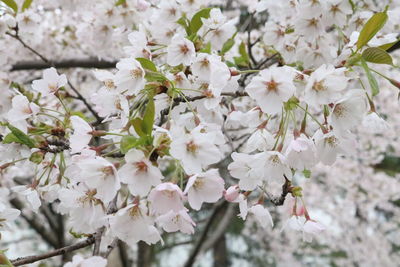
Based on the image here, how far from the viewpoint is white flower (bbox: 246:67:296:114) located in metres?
1.04

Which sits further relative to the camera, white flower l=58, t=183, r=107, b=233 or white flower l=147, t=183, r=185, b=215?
white flower l=58, t=183, r=107, b=233

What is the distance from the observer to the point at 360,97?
105 centimetres

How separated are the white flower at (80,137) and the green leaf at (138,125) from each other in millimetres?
193

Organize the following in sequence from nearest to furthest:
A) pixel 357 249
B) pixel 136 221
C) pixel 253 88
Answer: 1. pixel 136 221
2. pixel 253 88
3. pixel 357 249

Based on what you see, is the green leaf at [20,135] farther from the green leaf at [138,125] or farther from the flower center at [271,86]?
the flower center at [271,86]

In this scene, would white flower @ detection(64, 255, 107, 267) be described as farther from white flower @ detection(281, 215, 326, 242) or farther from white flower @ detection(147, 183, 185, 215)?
white flower @ detection(281, 215, 326, 242)

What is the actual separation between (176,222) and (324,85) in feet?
→ 1.70

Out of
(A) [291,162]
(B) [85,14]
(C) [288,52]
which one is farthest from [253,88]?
(B) [85,14]

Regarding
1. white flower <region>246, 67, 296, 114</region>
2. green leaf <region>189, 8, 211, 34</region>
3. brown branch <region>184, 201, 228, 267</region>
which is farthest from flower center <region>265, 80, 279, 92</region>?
brown branch <region>184, 201, 228, 267</region>

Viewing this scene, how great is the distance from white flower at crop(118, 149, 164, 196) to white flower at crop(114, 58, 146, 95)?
0.76ft

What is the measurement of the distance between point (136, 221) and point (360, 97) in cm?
65

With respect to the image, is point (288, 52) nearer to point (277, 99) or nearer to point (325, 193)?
point (277, 99)

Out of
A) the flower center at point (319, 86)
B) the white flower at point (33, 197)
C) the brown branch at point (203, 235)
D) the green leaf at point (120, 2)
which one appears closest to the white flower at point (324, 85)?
the flower center at point (319, 86)

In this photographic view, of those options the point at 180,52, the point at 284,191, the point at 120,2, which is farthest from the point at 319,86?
the point at 120,2
